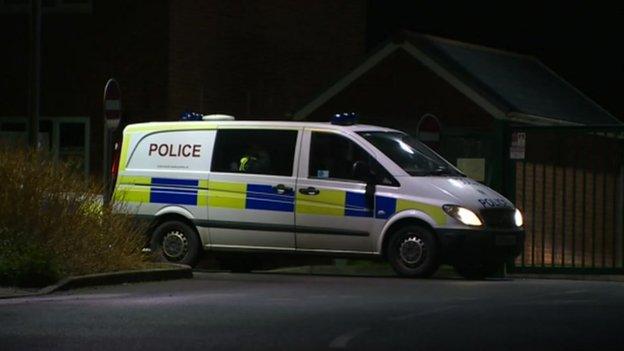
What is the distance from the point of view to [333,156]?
17.3 metres

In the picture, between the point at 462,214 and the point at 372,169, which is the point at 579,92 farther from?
the point at 462,214

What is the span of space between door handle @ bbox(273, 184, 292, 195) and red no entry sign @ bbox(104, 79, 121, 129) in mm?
2839

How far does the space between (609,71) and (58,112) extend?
13.8 metres

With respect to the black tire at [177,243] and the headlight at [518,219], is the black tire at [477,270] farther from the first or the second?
the black tire at [177,243]

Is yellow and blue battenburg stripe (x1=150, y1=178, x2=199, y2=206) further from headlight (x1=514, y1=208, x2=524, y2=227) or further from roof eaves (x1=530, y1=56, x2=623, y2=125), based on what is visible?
roof eaves (x1=530, y1=56, x2=623, y2=125)

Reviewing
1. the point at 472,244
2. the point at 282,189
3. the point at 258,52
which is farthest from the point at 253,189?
the point at 258,52

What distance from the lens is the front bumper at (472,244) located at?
53.7 ft

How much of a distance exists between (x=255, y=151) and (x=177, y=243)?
1.64 m

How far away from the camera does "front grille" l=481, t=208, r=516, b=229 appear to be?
16.5 m

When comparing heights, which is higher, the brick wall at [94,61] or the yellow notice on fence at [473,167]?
the brick wall at [94,61]

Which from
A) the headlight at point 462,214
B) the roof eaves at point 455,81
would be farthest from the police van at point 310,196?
the roof eaves at point 455,81

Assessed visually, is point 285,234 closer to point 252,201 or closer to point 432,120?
point 252,201

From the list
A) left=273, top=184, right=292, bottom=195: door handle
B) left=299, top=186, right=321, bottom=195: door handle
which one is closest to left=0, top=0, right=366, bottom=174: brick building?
left=273, top=184, right=292, bottom=195: door handle

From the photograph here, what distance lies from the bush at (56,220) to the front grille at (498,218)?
432 centimetres
